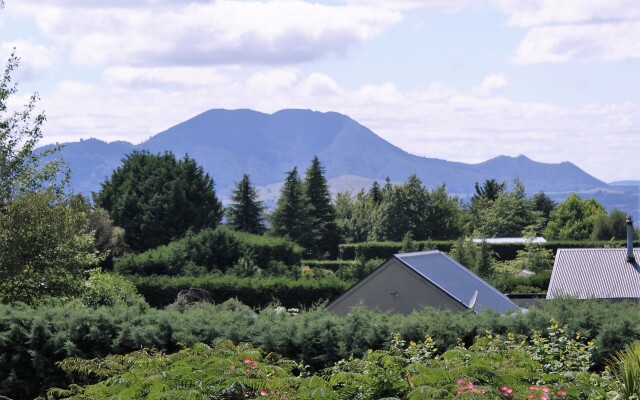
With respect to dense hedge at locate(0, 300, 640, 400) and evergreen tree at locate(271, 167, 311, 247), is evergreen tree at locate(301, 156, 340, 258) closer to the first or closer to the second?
evergreen tree at locate(271, 167, 311, 247)

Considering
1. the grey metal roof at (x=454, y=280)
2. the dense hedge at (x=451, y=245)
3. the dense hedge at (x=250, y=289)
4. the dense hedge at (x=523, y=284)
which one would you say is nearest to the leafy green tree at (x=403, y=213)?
the dense hedge at (x=451, y=245)

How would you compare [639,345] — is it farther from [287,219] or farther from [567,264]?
[287,219]

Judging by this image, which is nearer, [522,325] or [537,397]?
[537,397]

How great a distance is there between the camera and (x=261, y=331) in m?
11.0

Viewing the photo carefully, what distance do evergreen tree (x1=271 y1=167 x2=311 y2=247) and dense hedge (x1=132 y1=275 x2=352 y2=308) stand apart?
30.2 metres

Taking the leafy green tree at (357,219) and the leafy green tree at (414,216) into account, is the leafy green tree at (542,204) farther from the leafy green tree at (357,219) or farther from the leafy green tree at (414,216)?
the leafy green tree at (414,216)

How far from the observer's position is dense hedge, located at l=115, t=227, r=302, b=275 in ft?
115

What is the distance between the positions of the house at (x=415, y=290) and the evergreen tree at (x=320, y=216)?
146ft

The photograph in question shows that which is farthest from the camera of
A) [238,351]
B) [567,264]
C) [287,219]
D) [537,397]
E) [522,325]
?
[287,219]

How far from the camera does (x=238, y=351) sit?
7461 millimetres

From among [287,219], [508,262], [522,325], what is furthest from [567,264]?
[287,219]

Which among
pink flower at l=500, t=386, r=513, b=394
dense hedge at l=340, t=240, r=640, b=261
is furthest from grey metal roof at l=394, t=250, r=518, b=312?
dense hedge at l=340, t=240, r=640, b=261

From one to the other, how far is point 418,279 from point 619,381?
890 centimetres

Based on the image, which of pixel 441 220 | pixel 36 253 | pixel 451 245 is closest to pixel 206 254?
pixel 451 245
